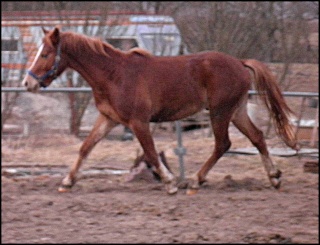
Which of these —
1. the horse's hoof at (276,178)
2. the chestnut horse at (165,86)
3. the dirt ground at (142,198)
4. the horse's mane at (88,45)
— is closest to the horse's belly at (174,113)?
the chestnut horse at (165,86)

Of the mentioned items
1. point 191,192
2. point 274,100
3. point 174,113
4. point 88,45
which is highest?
point 88,45

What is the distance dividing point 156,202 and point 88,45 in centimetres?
174

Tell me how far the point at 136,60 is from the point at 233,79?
0.98 metres

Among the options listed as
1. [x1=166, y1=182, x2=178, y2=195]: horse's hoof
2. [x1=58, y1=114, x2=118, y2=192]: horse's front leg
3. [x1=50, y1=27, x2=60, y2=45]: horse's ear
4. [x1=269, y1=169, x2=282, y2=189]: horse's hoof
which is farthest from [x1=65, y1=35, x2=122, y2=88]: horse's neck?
[x1=269, y1=169, x2=282, y2=189]: horse's hoof

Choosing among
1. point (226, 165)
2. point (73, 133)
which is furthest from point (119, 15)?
point (226, 165)

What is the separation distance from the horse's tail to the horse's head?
171cm

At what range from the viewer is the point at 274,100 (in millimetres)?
6164

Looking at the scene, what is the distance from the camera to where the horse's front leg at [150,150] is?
6909 millimetres

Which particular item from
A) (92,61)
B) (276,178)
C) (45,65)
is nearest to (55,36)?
(45,65)

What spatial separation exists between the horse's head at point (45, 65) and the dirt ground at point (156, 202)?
4.13 ft

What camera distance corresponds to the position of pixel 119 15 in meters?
13.4

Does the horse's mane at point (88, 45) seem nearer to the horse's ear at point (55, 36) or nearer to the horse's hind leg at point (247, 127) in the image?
the horse's ear at point (55, 36)

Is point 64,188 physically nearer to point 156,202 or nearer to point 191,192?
point 156,202

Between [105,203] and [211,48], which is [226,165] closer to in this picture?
[211,48]
